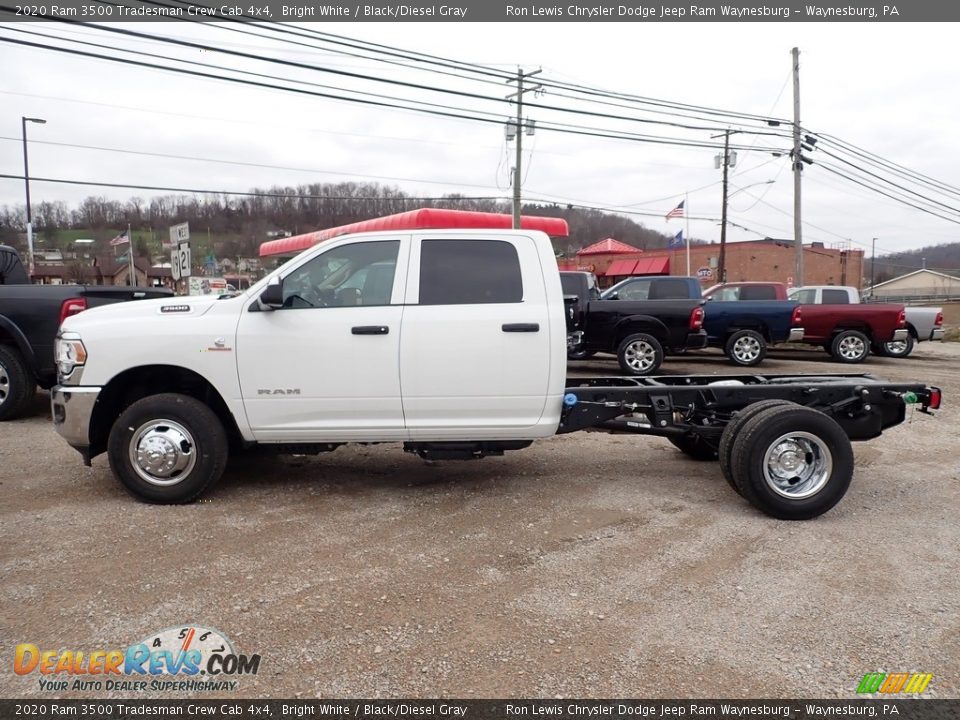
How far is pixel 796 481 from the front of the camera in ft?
15.1

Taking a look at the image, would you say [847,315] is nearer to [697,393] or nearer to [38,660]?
[697,393]

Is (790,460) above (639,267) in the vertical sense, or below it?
below

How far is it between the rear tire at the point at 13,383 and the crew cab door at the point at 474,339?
18.0 feet

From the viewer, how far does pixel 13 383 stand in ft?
24.3

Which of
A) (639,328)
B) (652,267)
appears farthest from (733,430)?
(652,267)

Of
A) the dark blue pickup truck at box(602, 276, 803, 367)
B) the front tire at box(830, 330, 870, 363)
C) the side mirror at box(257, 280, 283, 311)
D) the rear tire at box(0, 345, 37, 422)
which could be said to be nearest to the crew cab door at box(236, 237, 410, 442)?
the side mirror at box(257, 280, 283, 311)

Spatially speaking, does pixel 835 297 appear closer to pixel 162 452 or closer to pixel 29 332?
pixel 162 452

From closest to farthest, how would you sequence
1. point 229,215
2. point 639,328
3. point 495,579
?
point 495,579
point 639,328
point 229,215

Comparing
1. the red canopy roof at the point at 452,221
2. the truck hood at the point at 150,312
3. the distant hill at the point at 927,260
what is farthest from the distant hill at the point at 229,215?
the distant hill at the point at 927,260

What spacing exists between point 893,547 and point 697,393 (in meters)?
1.58

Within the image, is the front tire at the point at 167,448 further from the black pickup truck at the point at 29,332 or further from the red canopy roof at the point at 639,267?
the red canopy roof at the point at 639,267

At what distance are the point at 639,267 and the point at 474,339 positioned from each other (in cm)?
5019

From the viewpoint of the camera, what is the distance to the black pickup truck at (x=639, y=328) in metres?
11.8

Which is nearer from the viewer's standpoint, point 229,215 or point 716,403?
point 716,403
